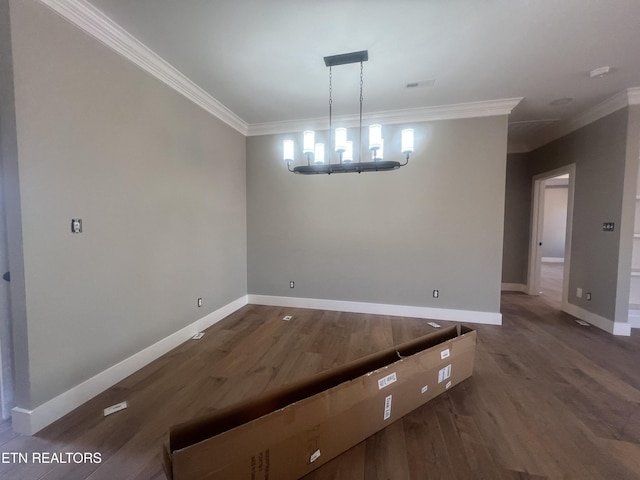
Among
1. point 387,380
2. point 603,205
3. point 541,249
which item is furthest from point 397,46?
point 541,249

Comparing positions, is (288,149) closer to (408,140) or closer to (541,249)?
(408,140)

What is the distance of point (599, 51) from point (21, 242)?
15.0 ft

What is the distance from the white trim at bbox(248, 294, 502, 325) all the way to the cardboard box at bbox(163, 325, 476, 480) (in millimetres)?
1699

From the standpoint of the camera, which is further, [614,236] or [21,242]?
[614,236]

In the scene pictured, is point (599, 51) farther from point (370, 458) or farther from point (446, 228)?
point (370, 458)

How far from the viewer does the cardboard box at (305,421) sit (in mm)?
1051

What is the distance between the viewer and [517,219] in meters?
5.07

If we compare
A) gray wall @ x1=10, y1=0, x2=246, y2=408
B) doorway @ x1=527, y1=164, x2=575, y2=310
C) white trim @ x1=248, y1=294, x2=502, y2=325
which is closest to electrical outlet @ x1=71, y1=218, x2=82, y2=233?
gray wall @ x1=10, y1=0, x2=246, y2=408

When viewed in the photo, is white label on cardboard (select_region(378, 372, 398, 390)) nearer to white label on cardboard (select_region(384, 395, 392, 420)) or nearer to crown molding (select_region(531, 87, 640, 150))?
white label on cardboard (select_region(384, 395, 392, 420))

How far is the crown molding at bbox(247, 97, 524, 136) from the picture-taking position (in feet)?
10.4

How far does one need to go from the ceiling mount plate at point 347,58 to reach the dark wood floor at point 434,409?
111 inches

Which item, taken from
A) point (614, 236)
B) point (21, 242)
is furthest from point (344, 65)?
point (614, 236)

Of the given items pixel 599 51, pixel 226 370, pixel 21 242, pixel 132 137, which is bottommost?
pixel 226 370

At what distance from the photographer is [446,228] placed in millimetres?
3461
